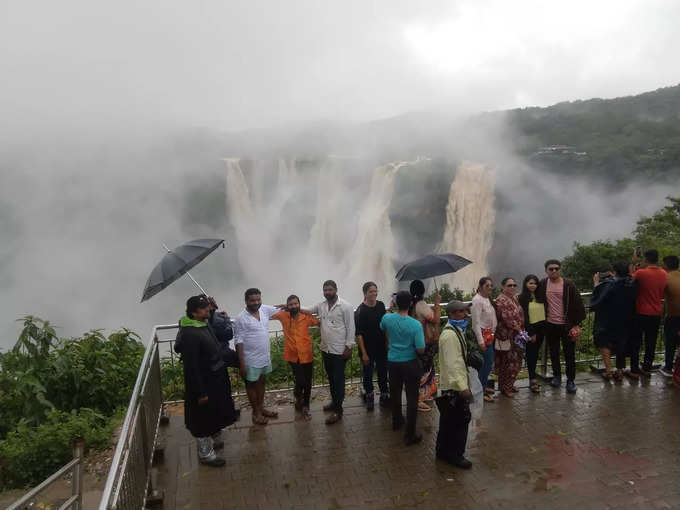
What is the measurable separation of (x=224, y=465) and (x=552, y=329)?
12.4 feet

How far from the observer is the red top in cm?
557

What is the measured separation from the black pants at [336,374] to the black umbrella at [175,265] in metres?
1.46

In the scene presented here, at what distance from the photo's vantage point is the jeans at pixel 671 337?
5.72 metres

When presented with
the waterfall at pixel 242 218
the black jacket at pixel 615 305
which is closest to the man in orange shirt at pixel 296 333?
the black jacket at pixel 615 305

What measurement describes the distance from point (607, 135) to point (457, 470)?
A: 66668 mm

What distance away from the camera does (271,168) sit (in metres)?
45.4

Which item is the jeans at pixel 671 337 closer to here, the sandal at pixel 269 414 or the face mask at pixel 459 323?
the face mask at pixel 459 323

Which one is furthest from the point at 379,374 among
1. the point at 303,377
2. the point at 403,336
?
the point at 403,336

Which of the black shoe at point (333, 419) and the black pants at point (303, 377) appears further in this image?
the black pants at point (303, 377)

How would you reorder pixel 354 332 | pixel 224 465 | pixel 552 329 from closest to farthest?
pixel 224 465 → pixel 354 332 → pixel 552 329

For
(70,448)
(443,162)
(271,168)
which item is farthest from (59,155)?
(70,448)

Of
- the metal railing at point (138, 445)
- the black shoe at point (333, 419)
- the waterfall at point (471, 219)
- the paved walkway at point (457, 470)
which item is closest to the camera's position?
the metal railing at point (138, 445)

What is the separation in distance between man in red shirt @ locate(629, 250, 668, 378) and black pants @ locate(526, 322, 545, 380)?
3.96 ft

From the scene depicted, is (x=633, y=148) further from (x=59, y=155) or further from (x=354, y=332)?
(x=59, y=155)
